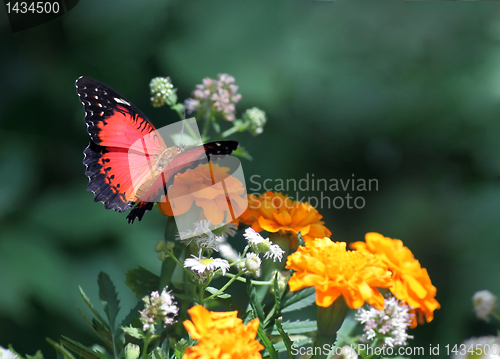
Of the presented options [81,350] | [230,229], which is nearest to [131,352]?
[81,350]

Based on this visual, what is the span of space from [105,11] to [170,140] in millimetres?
1076

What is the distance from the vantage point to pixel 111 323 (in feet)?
2.34

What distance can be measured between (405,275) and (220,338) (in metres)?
0.34

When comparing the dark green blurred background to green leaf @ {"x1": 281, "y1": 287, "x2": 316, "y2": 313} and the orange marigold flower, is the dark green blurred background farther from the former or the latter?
the orange marigold flower

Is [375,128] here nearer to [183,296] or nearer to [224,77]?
[224,77]

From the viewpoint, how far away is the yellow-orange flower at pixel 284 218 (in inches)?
28.8

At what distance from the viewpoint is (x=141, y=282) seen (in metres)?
0.77

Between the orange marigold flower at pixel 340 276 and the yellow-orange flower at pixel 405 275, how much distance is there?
0.05 meters

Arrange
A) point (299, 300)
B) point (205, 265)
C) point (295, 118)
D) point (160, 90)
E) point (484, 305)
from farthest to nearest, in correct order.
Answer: point (295, 118) < point (484, 305) < point (160, 90) < point (299, 300) < point (205, 265)

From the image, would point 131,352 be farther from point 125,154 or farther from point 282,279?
point 125,154

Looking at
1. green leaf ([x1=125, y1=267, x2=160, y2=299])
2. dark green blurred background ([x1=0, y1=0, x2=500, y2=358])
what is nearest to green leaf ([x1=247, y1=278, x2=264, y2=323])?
green leaf ([x1=125, y1=267, x2=160, y2=299])

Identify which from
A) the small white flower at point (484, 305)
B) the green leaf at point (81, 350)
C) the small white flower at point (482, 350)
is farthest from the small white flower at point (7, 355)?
the small white flower at point (484, 305)

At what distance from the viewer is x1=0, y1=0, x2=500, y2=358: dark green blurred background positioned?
5.17ft

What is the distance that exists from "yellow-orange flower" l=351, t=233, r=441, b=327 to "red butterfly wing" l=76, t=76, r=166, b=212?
50cm
